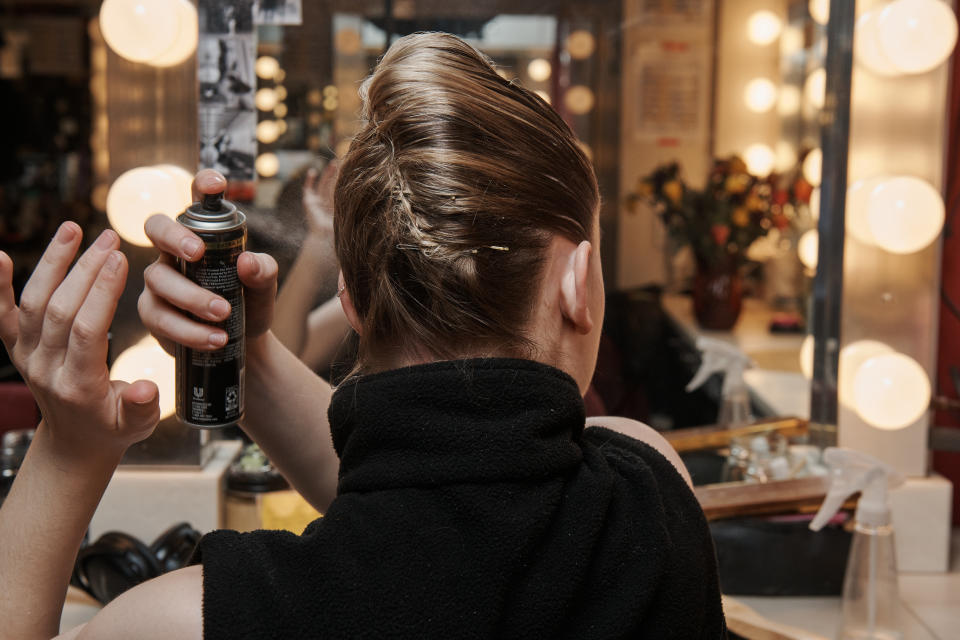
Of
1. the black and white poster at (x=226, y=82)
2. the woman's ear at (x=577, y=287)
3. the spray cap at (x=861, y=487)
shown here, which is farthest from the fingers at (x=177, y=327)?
the spray cap at (x=861, y=487)

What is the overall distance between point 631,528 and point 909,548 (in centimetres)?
112

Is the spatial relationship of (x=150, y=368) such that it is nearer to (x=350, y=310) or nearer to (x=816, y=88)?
(x=350, y=310)

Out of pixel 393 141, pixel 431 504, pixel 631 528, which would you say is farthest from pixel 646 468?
pixel 393 141

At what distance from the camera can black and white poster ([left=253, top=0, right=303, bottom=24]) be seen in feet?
4.58

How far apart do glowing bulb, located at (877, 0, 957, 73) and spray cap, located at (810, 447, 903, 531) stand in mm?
641

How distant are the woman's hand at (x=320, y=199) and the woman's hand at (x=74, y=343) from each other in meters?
0.47

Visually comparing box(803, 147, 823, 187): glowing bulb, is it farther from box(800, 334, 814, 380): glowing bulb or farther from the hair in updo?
the hair in updo

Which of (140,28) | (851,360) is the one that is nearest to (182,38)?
(140,28)

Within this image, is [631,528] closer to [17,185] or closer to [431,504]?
[431,504]

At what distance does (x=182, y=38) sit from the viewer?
1.35m

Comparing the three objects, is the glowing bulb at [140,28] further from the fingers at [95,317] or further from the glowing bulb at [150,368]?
the fingers at [95,317]

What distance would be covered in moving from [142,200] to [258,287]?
517 millimetres

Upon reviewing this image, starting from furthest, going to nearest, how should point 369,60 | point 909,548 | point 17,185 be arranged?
point 17,185
point 909,548
point 369,60

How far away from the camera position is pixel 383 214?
738mm
